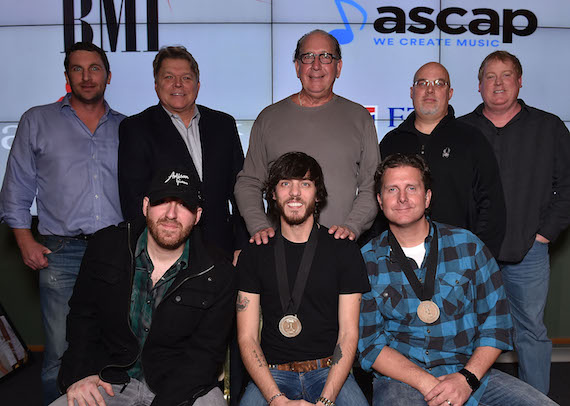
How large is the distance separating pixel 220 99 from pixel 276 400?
2605 millimetres

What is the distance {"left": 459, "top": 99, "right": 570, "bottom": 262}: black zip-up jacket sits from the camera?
3.04 metres

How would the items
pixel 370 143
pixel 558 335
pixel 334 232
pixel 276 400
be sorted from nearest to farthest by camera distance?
pixel 276 400 → pixel 334 232 → pixel 370 143 → pixel 558 335

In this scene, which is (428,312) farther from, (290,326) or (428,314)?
(290,326)

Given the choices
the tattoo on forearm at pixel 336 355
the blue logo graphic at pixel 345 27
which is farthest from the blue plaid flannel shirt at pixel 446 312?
the blue logo graphic at pixel 345 27

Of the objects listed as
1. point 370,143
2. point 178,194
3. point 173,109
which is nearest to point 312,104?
point 370,143

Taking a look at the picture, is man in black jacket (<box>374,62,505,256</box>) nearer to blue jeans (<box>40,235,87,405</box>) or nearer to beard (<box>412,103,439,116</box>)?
beard (<box>412,103,439,116</box>)

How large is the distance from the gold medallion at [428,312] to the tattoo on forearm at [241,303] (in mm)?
771

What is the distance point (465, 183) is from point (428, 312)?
880mm

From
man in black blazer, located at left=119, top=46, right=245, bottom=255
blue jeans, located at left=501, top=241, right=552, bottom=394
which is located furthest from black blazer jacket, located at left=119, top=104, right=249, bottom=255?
blue jeans, located at left=501, top=241, right=552, bottom=394

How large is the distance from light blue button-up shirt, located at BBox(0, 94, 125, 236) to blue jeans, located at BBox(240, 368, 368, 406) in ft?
4.41

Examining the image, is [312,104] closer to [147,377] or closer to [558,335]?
[147,377]

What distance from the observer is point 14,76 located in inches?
161

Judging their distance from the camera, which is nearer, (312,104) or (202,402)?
(202,402)

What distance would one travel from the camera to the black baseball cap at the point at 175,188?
7.39 feet
